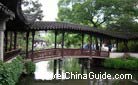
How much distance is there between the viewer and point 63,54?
78.9 ft

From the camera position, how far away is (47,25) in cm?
2197

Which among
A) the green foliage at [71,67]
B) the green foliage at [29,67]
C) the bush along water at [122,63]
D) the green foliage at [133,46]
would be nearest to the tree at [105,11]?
the green foliage at [133,46]

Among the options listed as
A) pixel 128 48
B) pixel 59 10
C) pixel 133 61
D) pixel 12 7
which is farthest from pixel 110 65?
pixel 12 7

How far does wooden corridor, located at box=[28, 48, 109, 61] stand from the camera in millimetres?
21672

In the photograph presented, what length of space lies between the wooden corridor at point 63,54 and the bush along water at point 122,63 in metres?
1.21

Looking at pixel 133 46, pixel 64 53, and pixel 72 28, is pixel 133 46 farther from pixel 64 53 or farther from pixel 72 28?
pixel 64 53

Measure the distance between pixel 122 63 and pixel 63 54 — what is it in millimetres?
6292

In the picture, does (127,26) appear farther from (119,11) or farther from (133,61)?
(133,61)

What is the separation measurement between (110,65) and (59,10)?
43.3 feet

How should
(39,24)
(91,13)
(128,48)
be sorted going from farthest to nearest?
(91,13) < (128,48) < (39,24)

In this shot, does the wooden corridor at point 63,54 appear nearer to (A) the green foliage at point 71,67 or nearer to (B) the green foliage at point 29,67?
(B) the green foliage at point 29,67

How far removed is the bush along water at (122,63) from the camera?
26391mm

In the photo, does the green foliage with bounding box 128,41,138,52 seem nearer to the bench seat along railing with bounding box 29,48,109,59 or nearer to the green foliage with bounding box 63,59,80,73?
the bench seat along railing with bounding box 29,48,109,59

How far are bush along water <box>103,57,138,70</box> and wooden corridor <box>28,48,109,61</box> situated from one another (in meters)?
1.21
